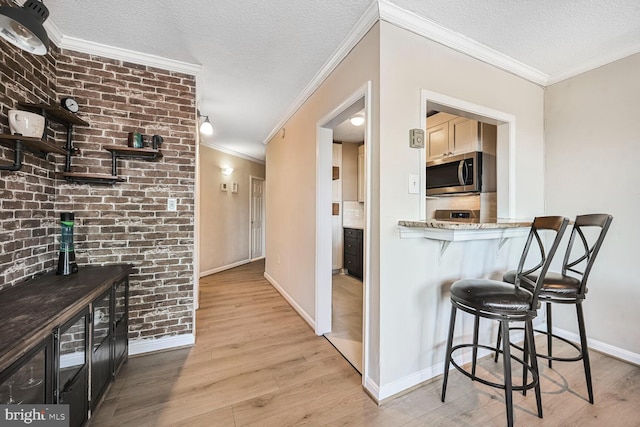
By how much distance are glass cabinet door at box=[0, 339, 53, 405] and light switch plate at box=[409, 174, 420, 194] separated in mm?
1938

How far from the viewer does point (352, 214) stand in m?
5.08

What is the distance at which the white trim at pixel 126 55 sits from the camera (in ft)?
6.53

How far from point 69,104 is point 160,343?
6.47 ft

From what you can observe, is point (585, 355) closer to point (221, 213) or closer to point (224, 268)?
point (224, 268)

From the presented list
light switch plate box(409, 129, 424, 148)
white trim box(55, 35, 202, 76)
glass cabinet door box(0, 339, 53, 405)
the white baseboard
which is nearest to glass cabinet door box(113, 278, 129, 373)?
glass cabinet door box(0, 339, 53, 405)

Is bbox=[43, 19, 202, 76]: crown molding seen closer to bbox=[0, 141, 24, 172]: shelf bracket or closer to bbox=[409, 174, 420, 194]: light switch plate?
bbox=[0, 141, 24, 172]: shelf bracket

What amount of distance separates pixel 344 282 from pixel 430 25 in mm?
3529

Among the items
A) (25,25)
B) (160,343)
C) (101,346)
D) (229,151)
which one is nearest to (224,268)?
(229,151)

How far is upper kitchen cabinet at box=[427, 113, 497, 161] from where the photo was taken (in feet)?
9.13

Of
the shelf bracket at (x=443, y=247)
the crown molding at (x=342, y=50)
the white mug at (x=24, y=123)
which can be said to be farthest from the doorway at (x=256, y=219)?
the shelf bracket at (x=443, y=247)

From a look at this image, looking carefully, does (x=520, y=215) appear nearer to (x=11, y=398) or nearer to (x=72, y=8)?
(x=11, y=398)

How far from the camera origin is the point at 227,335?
8.32ft

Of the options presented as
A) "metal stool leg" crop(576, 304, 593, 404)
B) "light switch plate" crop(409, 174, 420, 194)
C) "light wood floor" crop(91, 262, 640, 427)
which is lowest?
"light wood floor" crop(91, 262, 640, 427)

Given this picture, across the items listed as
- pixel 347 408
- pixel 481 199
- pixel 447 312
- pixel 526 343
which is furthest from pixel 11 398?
pixel 481 199
